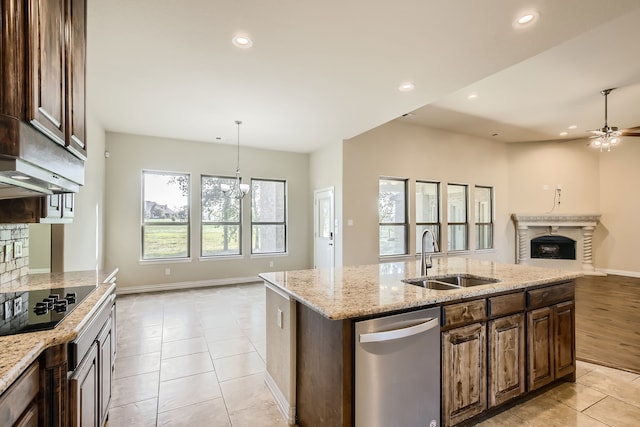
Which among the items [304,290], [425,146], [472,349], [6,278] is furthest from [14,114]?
[425,146]

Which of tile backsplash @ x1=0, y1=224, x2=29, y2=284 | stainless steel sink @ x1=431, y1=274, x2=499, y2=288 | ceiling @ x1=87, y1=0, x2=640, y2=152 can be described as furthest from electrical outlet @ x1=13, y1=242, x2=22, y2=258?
stainless steel sink @ x1=431, y1=274, x2=499, y2=288

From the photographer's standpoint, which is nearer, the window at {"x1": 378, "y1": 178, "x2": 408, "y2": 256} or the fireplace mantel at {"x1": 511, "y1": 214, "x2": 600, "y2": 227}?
the window at {"x1": 378, "y1": 178, "x2": 408, "y2": 256}

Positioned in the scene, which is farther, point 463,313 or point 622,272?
point 622,272

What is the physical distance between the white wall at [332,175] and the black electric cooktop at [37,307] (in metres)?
4.23

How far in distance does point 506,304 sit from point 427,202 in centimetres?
479

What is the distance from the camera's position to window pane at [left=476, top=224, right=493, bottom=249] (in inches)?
288

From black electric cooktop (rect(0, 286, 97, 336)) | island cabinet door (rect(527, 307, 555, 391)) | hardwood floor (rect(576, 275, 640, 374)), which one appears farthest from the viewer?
hardwood floor (rect(576, 275, 640, 374))

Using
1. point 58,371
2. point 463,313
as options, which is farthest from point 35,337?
point 463,313

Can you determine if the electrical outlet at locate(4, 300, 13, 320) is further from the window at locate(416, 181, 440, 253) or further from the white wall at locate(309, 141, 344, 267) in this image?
the window at locate(416, 181, 440, 253)

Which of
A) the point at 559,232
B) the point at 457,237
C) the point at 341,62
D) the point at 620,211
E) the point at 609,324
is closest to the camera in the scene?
the point at 341,62

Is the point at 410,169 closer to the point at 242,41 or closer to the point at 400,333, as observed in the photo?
the point at 242,41

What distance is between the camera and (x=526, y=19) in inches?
89.7

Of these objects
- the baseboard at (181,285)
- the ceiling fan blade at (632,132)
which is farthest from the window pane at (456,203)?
the baseboard at (181,285)

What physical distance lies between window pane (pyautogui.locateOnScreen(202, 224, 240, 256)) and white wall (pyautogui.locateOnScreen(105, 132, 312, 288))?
0.15 meters
